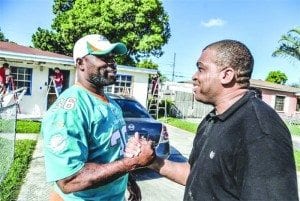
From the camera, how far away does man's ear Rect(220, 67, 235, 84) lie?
6.88ft

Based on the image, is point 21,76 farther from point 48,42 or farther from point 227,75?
point 48,42

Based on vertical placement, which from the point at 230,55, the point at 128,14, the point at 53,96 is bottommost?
the point at 53,96

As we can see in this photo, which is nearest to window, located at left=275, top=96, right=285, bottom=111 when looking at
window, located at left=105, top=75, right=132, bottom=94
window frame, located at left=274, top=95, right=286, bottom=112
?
window frame, located at left=274, top=95, right=286, bottom=112

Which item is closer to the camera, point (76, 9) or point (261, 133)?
point (261, 133)

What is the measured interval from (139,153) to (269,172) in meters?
0.99

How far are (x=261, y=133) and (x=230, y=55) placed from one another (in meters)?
0.57

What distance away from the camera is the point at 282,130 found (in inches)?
67.2

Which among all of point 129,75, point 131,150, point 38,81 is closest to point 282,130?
point 131,150

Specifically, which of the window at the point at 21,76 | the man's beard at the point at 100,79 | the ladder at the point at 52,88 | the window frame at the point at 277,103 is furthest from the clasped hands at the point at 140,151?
the window frame at the point at 277,103

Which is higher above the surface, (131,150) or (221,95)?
(221,95)

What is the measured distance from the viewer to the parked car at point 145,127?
26.0 feet

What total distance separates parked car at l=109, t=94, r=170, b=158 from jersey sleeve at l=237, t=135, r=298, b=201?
606 centimetres

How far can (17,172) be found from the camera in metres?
7.39

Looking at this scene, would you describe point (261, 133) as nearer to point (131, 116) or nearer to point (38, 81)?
point (131, 116)
